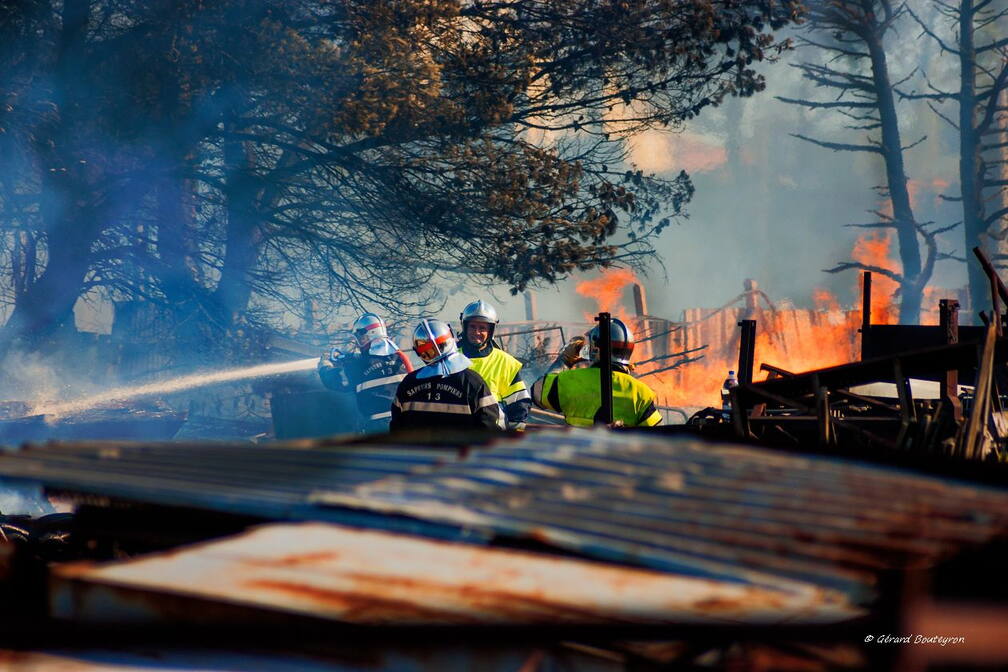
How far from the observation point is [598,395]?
23.6ft

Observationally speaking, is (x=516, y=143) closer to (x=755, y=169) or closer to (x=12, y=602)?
(x=12, y=602)

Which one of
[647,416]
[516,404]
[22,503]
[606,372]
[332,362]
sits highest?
[332,362]

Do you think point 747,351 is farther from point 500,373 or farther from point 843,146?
point 843,146

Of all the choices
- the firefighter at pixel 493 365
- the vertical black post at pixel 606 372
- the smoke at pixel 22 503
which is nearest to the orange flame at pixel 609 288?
the firefighter at pixel 493 365

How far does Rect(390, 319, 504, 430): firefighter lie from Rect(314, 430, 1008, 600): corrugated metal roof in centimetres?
410

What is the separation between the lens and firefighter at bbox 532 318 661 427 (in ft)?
23.4

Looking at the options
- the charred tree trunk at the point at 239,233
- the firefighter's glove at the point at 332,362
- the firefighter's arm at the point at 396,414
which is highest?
the charred tree trunk at the point at 239,233

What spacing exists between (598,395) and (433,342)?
1239 mm

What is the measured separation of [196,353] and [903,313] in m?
20.5

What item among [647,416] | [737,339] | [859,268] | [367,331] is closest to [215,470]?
[647,416]

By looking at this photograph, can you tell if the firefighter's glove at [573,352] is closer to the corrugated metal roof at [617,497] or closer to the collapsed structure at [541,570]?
the corrugated metal roof at [617,497]

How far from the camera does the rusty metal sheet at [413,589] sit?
64.3 inches

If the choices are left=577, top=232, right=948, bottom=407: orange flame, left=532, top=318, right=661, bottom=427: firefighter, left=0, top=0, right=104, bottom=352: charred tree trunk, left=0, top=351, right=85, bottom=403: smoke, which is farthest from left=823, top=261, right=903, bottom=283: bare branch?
left=532, top=318, right=661, bottom=427: firefighter

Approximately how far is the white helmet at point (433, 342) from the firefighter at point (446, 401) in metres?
0.26
